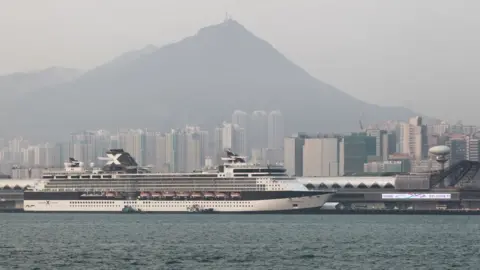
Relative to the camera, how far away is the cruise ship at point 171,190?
311 ft

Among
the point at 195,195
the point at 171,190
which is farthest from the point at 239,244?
the point at 171,190

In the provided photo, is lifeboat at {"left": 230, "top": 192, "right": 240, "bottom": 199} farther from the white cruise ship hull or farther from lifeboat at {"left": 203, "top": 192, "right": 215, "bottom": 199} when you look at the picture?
lifeboat at {"left": 203, "top": 192, "right": 215, "bottom": 199}

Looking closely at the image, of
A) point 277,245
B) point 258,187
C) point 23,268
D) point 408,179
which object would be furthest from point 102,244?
point 408,179

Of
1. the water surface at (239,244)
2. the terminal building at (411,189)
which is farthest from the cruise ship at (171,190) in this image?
the terminal building at (411,189)

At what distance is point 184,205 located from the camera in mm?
97812

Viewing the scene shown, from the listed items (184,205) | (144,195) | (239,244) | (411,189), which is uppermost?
(411,189)

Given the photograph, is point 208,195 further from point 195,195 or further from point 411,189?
point 411,189

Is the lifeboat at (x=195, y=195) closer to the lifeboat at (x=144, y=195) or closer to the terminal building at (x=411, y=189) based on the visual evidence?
the lifeboat at (x=144, y=195)

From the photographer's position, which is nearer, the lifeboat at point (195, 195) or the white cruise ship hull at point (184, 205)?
the white cruise ship hull at point (184, 205)

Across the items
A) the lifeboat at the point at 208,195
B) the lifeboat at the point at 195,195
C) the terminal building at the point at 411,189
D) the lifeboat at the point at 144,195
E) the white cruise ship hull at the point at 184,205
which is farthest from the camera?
the terminal building at the point at 411,189

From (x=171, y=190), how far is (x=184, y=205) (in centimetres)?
229

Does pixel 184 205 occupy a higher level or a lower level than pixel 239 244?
higher

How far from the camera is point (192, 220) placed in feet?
273

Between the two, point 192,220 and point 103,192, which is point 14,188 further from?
point 192,220
